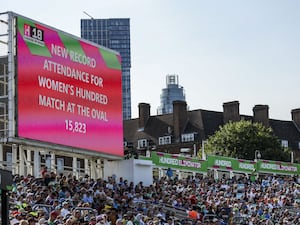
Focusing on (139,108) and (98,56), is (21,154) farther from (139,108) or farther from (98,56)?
(139,108)

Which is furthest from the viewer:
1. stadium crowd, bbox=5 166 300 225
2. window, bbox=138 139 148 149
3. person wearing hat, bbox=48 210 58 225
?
window, bbox=138 139 148 149

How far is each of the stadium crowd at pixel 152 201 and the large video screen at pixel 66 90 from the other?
1.56m

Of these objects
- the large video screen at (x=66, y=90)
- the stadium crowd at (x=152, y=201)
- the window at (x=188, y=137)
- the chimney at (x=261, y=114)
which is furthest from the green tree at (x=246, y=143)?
the large video screen at (x=66, y=90)

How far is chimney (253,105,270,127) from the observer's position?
266ft

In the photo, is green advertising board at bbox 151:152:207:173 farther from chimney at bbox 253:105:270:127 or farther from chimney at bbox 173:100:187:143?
chimney at bbox 253:105:270:127

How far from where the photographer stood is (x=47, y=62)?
27000 millimetres

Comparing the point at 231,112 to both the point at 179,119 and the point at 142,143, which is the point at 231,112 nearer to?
the point at 179,119

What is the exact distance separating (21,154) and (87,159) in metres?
5.06

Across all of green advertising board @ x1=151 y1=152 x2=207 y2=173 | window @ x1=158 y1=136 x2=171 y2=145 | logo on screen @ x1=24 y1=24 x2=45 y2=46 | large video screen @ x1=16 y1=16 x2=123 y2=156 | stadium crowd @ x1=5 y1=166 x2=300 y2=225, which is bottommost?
stadium crowd @ x1=5 y1=166 x2=300 y2=225

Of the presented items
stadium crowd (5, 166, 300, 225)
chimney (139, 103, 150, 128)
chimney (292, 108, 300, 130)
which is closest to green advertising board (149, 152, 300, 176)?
stadium crowd (5, 166, 300, 225)

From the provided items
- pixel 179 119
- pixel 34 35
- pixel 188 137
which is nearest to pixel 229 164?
pixel 34 35

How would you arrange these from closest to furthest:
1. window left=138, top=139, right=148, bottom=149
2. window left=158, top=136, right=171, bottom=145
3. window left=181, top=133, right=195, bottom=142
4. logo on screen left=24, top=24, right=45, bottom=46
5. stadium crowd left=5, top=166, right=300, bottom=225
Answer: stadium crowd left=5, top=166, right=300, bottom=225 → logo on screen left=24, top=24, right=45, bottom=46 → window left=181, top=133, right=195, bottom=142 → window left=158, top=136, right=171, bottom=145 → window left=138, top=139, right=148, bottom=149

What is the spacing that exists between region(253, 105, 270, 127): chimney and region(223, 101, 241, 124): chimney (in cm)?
268

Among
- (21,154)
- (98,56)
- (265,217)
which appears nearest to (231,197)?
(265,217)
